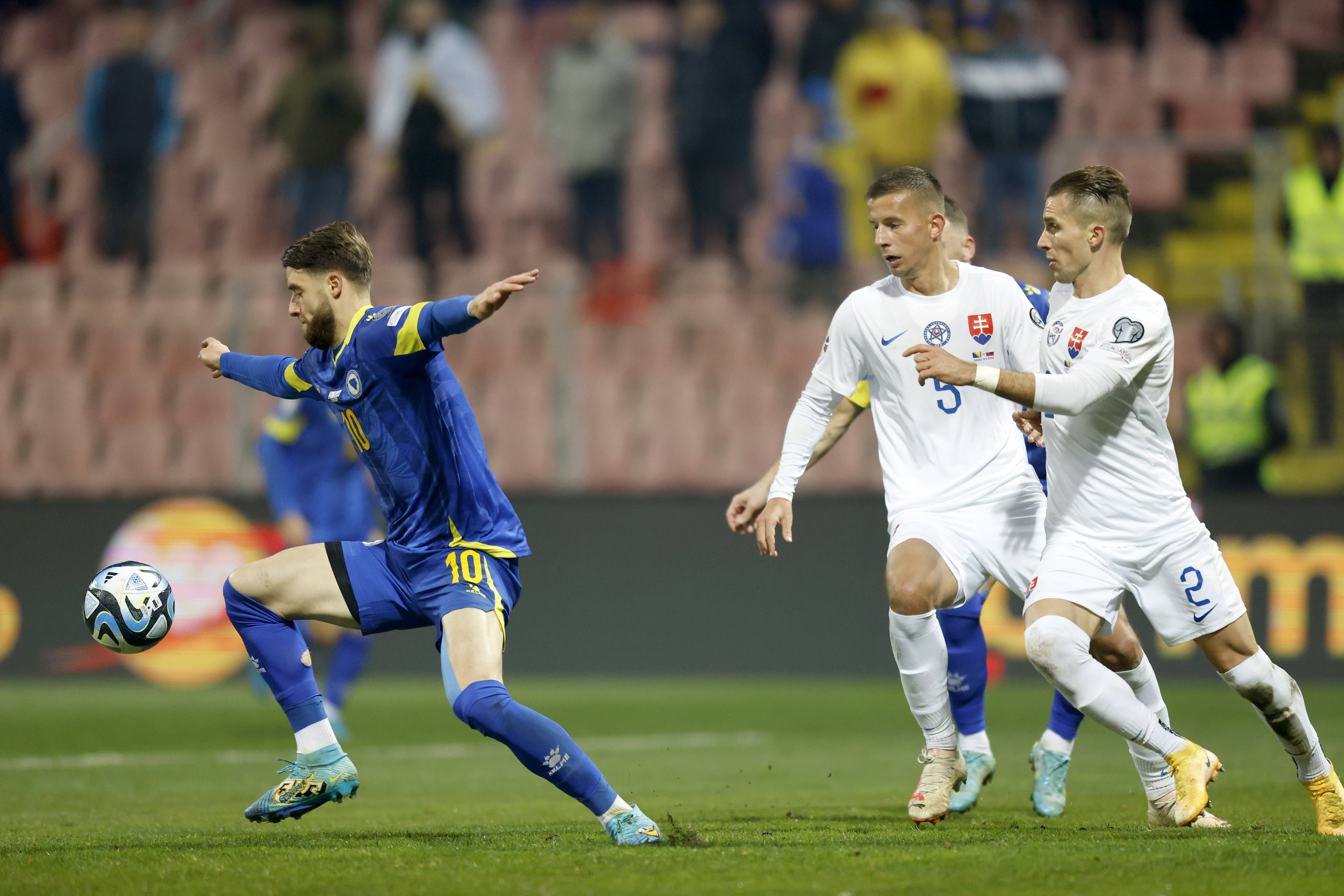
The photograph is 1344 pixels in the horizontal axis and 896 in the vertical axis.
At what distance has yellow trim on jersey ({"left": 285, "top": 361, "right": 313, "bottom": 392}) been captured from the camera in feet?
16.6

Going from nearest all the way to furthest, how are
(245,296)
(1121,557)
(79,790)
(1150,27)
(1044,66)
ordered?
1. (1121,557)
2. (79,790)
3. (245,296)
4. (1044,66)
5. (1150,27)

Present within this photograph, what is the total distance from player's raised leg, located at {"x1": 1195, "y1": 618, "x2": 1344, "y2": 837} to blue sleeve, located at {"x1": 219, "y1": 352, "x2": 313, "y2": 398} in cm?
324

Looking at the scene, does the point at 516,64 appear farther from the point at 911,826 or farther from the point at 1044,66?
the point at 911,826

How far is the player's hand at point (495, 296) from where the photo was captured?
4301 mm

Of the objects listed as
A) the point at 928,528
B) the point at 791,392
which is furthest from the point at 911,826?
the point at 791,392

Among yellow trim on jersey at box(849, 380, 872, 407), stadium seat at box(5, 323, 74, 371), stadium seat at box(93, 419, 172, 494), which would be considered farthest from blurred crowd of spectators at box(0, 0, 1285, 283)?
yellow trim on jersey at box(849, 380, 872, 407)

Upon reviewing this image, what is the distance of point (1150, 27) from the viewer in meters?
15.8

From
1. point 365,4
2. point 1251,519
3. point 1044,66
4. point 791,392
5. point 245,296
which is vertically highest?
point 365,4

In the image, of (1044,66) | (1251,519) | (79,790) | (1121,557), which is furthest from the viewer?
(1044,66)

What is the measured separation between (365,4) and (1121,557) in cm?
1383

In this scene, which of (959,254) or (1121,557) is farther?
(959,254)

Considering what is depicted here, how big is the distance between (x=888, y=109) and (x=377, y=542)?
400 inches

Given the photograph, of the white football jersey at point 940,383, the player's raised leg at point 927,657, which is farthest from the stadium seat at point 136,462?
the player's raised leg at point 927,657

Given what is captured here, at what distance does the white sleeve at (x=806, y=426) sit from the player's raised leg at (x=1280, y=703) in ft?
5.10
